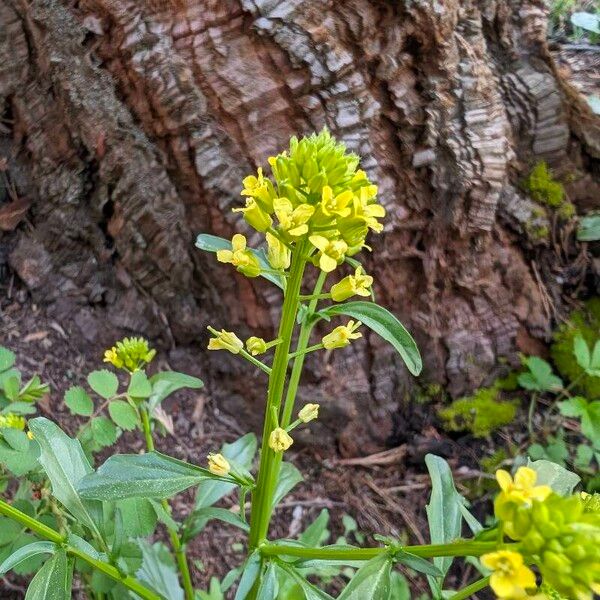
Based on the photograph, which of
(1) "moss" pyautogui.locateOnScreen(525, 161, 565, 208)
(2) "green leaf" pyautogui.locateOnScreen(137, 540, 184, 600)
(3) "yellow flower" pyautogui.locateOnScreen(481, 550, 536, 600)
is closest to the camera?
(3) "yellow flower" pyautogui.locateOnScreen(481, 550, 536, 600)

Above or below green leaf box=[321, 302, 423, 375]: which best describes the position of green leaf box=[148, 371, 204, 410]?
below

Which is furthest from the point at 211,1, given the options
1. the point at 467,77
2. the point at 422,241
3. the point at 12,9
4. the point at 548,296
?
the point at 548,296

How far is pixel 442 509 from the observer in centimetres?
116

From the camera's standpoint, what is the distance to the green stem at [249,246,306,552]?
1.03 meters

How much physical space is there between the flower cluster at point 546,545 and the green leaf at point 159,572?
119 centimetres

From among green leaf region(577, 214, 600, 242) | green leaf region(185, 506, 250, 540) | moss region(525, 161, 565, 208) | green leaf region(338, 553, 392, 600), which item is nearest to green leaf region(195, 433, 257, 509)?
green leaf region(185, 506, 250, 540)

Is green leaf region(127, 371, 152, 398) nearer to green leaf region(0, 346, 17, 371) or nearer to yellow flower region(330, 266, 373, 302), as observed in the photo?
green leaf region(0, 346, 17, 371)

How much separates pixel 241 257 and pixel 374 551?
20.7 inches

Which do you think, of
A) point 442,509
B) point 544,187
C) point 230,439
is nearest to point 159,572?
point 230,439

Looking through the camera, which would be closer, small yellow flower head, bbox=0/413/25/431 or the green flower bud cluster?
the green flower bud cluster

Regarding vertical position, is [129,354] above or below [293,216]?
below

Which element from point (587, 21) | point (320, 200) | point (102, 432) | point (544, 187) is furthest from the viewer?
point (587, 21)

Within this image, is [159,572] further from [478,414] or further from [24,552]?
[478,414]

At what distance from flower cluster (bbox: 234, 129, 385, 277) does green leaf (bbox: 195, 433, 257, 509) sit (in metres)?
0.75
